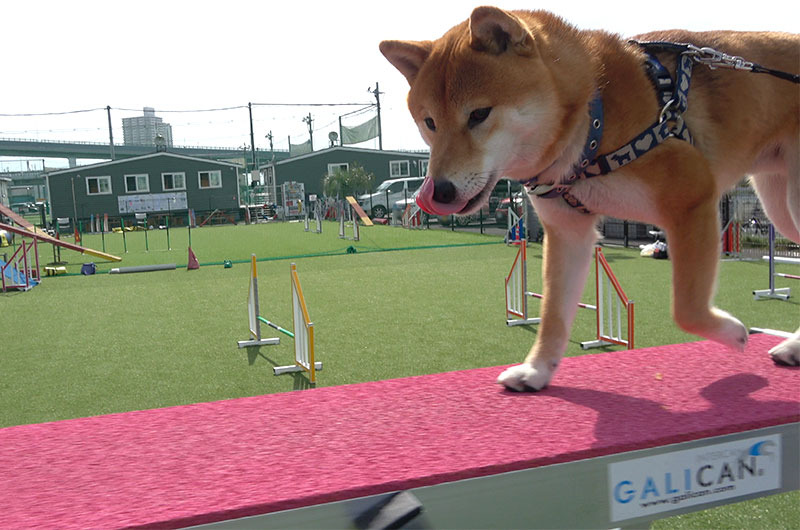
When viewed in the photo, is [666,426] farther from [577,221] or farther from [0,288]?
[0,288]

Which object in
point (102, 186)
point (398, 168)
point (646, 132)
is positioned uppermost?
point (398, 168)

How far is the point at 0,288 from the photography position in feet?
41.1

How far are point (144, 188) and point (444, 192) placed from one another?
45.2 metres

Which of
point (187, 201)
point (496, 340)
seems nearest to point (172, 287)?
point (496, 340)

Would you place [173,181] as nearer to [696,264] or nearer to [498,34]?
[498,34]

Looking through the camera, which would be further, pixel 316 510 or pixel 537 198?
pixel 537 198

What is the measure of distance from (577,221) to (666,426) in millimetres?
805

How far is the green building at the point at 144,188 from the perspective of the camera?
42344 mm

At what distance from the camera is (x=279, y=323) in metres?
8.65

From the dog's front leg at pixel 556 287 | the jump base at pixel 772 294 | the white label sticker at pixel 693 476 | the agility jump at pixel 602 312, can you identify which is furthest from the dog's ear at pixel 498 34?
the jump base at pixel 772 294

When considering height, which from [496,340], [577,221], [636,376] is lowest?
[496,340]

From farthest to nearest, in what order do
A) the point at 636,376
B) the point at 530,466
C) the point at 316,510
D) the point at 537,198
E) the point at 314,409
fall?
1. the point at 636,376
2. the point at 537,198
3. the point at 314,409
4. the point at 530,466
5. the point at 316,510

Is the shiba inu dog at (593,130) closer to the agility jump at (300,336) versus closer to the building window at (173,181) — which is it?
the agility jump at (300,336)

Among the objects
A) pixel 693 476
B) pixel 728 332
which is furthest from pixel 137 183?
pixel 693 476
